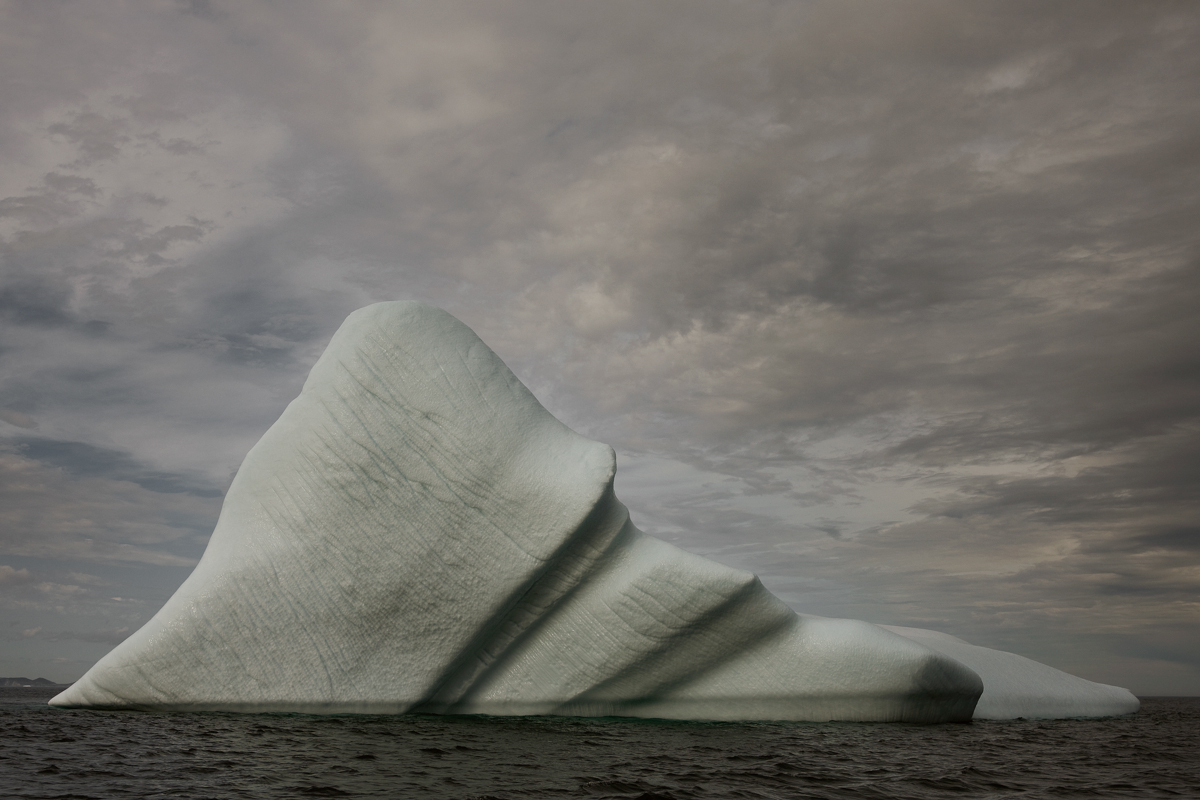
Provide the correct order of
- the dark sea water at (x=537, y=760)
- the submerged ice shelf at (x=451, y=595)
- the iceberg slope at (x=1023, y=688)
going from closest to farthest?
the dark sea water at (x=537, y=760), the submerged ice shelf at (x=451, y=595), the iceberg slope at (x=1023, y=688)

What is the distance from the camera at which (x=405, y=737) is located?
10.0 metres

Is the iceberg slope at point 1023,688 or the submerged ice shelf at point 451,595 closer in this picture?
the submerged ice shelf at point 451,595

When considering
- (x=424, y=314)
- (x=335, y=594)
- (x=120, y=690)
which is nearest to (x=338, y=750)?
(x=335, y=594)

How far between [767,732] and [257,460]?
9.32m

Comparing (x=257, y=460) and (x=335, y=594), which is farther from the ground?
(x=257, y=460)

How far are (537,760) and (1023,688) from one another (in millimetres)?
14582

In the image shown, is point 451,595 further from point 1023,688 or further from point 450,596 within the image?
point 1023,688

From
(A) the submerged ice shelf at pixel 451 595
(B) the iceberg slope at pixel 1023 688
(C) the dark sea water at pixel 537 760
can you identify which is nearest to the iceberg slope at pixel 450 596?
(A) the submerged ice shelf at pixel 451 595

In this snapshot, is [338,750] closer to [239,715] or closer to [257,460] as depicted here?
[239,715]

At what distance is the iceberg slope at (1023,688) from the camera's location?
59.5 ft

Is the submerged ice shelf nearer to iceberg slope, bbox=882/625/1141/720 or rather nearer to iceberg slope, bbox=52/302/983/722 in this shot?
iceberg slope, bbox=52/302/983/722

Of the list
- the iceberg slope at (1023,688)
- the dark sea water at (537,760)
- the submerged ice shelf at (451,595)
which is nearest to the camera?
the dark sea water at (537,760)

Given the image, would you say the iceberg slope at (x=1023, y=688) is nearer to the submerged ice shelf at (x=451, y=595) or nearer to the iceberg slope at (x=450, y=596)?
the submerged ice shelf at (x=451, y=595)

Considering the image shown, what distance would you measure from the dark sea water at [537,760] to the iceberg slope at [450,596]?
0.69 meters
